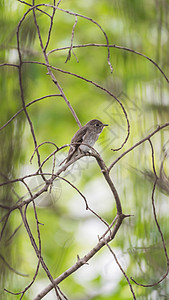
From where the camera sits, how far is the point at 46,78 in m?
1.88

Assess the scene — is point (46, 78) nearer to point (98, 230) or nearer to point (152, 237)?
point (98, 230)

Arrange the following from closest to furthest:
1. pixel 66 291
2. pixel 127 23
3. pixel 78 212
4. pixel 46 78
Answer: pixel 127 23, pixel 66 291, pixel 46 78, pixel 78 212

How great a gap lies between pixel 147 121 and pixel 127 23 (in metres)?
0.20

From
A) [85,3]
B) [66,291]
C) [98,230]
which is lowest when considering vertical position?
[66,291]

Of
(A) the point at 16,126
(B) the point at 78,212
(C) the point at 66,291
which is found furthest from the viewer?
(B) the point at 78,212

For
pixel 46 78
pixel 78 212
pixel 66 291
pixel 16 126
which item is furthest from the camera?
pixel 78 212

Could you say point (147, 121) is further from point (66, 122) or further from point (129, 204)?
point (66, 122)

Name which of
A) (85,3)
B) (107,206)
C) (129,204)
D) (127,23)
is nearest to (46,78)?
(85,3)

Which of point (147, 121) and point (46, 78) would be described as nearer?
point (147, 121)

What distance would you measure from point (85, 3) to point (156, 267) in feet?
5.06

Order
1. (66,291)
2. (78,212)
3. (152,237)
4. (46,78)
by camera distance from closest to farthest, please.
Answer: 1. (152,237)
2. (66,291)
3. (46,78)
4. (78,212)

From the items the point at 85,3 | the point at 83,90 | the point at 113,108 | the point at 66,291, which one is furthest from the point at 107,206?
the point at 113,108

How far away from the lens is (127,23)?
754 millimetres

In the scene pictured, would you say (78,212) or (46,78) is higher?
(46,78)
